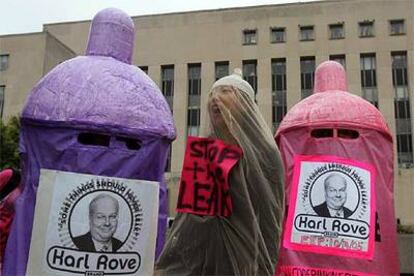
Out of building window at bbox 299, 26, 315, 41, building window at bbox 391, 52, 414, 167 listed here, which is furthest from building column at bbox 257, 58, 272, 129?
building window at bbox 391, 52, 414, 167

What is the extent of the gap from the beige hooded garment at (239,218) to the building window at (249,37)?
2596 cm

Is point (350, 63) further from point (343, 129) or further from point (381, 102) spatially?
point (343, 129)

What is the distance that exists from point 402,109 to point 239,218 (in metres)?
25.8

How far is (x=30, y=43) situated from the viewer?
27703 mm

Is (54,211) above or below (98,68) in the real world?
below

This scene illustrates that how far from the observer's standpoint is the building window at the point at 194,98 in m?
29.0

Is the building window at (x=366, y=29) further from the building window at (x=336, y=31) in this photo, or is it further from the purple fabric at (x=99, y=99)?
the purple fabric at (x=99, y=99)

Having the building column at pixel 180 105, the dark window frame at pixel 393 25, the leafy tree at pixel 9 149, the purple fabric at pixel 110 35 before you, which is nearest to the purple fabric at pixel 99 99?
the purple fabric at pixel 110 35

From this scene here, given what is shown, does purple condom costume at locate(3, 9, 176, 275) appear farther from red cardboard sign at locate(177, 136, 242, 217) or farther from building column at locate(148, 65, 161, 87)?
building column at locate(148, 65, 161, 87)

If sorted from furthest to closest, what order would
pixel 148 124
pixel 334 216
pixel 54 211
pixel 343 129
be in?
pixel 343 129, pixel 334 216, pixel 148 124, pixel 54 211

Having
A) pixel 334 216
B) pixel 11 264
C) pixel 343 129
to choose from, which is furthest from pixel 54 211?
pixel 343 129

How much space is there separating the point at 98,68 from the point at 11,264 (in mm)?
1886

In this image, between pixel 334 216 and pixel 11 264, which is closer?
pixel 11 264

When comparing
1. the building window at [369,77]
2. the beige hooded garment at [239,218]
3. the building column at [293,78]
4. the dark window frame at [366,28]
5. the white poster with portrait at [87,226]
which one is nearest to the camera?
the beige hooded garment at [239,218]
